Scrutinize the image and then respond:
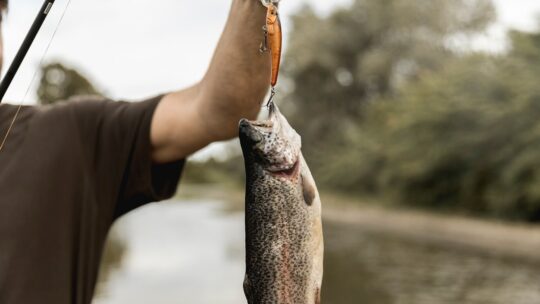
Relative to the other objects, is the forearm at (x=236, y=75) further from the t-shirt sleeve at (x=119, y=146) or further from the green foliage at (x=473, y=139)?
the green foliage at (x=473, y=139)

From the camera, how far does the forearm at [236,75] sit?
2.01 m

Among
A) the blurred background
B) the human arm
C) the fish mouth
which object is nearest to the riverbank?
the blurred background

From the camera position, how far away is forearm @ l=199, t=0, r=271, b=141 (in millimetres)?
2008

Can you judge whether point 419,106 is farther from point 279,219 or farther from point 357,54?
point 279,219

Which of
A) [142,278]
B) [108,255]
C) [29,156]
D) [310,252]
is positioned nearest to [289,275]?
[310,252]

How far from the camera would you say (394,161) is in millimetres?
28078

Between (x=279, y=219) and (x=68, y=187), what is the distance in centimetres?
A: 79

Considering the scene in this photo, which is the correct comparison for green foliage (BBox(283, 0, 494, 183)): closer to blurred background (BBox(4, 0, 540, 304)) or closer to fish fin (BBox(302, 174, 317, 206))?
blurred background (BBox(4, 0, 540, 304))

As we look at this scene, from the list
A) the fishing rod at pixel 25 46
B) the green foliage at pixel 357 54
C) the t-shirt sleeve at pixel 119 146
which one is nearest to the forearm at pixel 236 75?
the t-shirt sleeve at pixel 119 146

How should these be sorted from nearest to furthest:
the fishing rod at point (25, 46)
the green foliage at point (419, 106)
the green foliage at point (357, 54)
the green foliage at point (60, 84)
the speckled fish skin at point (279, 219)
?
the speckled fish skin at point (279, 219) → the fishing rod at point (25, 46) → the green foliage at point (419, 106) → the green foliage at point (60, 84) → the green foliage at point (357, 54)

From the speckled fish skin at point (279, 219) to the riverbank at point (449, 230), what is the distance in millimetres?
15198

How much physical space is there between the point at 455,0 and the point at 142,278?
2596 centimetres

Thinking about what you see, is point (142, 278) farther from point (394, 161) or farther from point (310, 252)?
point (394, 161)

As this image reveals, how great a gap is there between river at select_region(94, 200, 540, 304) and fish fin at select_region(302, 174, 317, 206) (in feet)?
31.8
